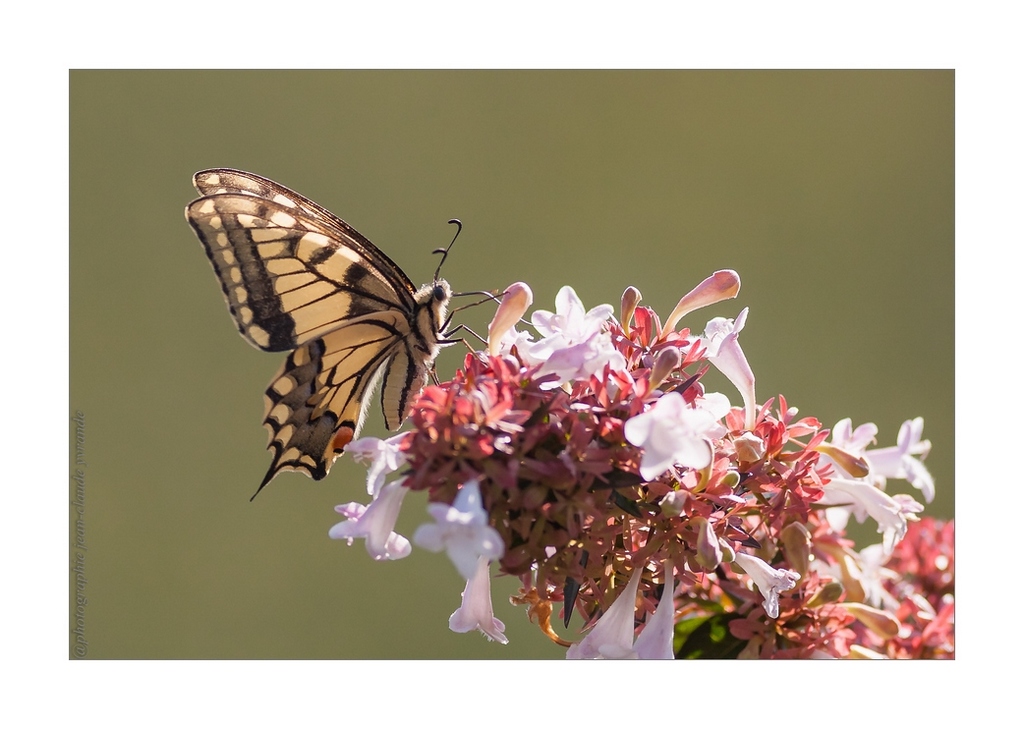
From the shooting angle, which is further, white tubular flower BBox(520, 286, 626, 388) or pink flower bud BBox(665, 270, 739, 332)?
pink flower bud BBox(665, 270, 739, 332)

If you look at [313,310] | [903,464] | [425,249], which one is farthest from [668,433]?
[425,249]

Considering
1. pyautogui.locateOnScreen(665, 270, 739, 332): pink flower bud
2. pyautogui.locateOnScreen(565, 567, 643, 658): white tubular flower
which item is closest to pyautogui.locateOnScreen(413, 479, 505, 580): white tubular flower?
pyautogui.locateOnScreen(565, 567, 643, 658): white tubular flower

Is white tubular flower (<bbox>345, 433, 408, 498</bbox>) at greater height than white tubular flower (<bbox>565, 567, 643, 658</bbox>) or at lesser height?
greater

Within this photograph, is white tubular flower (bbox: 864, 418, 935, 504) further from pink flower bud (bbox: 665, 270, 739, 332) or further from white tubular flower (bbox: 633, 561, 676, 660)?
white tubular flower (bbox: 633, 561, 676, 660)

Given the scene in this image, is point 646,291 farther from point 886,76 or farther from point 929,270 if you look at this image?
point 886,76

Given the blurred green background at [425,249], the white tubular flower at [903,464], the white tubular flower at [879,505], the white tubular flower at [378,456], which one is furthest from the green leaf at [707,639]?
the blurred green background at [425,249]

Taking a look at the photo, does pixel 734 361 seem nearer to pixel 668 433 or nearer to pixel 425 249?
pixel 668 433

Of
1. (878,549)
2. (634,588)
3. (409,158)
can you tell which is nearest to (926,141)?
(409,158)

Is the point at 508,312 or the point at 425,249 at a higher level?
the point at 425,249
